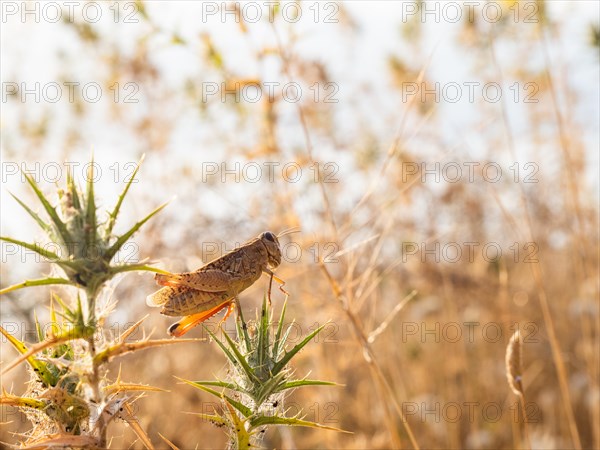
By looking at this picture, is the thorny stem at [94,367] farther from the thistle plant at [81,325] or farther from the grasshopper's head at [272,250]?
the grasshopper's head at [272,250]

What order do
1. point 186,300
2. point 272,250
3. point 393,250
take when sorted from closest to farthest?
point 186,300
point 272,250
point 393,250

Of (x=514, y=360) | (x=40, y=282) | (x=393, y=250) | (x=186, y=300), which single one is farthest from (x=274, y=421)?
(x=393, y=250)

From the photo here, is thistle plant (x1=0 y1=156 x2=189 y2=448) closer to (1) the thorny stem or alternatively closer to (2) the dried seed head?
(1) the thorny stem

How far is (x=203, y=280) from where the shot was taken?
5.78 ft

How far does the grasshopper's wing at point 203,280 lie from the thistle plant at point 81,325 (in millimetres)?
568

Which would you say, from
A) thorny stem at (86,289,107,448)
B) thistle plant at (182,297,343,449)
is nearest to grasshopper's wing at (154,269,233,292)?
thistle plant at (182,297,343,449)

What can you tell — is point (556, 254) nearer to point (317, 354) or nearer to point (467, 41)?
point (467, 41)

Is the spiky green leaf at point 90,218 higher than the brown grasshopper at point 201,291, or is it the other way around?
the spiky green leaf at point 90,218

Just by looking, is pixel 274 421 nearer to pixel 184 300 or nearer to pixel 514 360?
pixel 184 300

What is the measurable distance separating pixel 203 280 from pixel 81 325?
73 cm

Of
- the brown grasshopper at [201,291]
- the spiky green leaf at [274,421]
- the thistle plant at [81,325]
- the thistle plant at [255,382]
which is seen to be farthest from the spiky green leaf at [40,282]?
the brown grasshopper at [201,291]

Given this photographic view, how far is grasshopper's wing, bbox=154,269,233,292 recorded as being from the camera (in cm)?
172

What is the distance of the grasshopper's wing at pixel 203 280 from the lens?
172 centimetres

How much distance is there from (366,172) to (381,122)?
97cm
